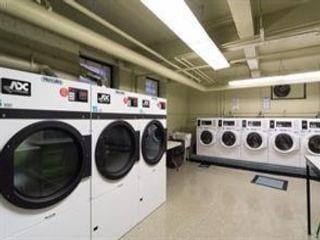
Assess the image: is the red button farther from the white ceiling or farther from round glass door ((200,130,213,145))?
round glass door ((200,130,213,145))

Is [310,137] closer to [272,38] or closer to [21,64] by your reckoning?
[272,38]

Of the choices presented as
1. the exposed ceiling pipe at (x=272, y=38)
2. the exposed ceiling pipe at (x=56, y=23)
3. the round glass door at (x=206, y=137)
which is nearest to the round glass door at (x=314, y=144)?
the round glass door at (x=206, y=137)

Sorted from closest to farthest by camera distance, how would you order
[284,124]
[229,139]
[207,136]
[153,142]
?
[153,142], [284,124], [229,139], [207,136]

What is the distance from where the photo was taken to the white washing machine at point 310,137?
4.42m

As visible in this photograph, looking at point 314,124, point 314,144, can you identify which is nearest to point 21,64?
point 314,124

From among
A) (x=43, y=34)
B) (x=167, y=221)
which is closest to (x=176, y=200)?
(x=167, y=221)

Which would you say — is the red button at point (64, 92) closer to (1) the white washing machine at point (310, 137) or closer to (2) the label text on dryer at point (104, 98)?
(2) the label text on dryer at point (104, 98)

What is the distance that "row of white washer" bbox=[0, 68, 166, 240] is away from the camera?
1.37m

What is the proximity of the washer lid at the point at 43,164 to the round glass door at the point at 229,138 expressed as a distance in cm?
420

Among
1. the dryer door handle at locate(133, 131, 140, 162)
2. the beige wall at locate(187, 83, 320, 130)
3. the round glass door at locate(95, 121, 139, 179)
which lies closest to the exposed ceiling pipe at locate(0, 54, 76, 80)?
the round glass door at locate(95, 121, 139, 179)

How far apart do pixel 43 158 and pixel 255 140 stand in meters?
4.67

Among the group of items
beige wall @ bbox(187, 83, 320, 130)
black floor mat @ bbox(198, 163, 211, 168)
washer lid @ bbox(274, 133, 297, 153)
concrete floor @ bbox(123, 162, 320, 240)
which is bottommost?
concrete floor @ bbox(123, 162, 320, 240)

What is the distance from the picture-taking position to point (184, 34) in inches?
82.2

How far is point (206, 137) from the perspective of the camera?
572 cm
